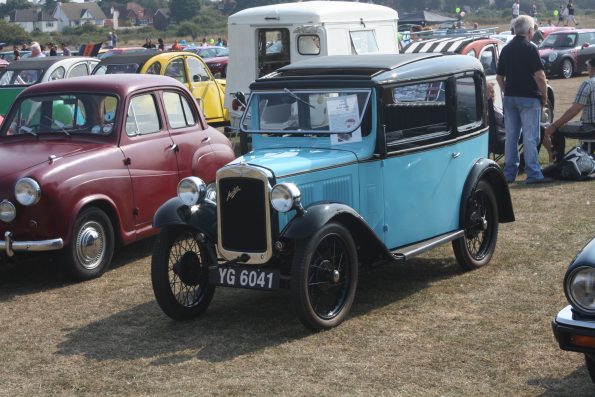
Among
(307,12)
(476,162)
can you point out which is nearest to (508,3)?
(307,12)

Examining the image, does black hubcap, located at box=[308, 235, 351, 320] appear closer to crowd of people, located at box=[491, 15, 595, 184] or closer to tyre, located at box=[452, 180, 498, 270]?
tyre, located at box=[452, 180, 498, 270]

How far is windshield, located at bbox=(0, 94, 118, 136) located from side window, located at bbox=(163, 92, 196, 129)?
0.74 metres

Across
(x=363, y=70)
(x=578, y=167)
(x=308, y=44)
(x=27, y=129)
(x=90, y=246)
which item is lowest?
(x=578, y=167)

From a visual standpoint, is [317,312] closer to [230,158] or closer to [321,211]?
[321,211]

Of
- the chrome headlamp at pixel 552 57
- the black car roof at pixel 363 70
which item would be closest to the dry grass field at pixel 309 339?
the black car roof at pixel 363 70

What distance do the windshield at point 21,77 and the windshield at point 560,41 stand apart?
63.5 feet

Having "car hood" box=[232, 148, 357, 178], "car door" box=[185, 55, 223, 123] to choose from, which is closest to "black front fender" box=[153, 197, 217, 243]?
"car hood" box=[232, 148, 357, 178]

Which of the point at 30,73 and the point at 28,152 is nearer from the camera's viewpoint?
the point at 28,152

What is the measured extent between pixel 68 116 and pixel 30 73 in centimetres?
830

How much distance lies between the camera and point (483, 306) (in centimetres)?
714

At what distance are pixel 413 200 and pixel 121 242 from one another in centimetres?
285

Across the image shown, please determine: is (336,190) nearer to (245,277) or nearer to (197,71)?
(245,277)

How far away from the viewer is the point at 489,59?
1694 centimetres

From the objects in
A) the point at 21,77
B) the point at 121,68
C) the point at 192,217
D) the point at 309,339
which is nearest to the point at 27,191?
the point at 192,217
